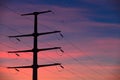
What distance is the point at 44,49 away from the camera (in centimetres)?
5016

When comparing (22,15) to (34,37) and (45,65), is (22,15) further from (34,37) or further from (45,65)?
(45,65)

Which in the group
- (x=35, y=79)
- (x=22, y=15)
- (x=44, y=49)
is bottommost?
(x=35, y=79)

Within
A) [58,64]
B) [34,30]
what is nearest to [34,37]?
[34,30]

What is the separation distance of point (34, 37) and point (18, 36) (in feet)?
5.60

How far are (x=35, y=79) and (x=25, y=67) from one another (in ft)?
7.07

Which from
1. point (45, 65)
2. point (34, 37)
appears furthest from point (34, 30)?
point (45, 65)

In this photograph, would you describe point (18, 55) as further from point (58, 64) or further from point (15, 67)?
point (58, 64)

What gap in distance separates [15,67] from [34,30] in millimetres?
4457

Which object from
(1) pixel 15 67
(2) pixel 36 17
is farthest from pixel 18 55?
(2) pixel 36 17

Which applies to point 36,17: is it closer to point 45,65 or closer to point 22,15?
point 22,15

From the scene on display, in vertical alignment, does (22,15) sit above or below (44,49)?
above

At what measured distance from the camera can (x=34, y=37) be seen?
50.5m

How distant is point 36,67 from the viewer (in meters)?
49.9

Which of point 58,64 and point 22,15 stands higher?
point 22,15
